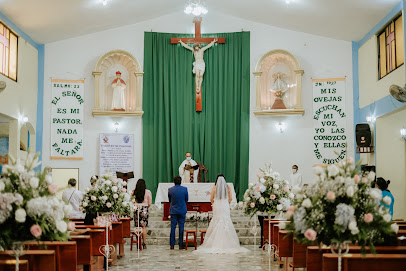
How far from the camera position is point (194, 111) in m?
15.6

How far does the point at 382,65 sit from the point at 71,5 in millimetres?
7612

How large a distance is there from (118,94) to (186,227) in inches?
178

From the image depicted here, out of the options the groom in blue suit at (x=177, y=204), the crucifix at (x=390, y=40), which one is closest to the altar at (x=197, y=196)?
the groom in blue suit at (x=177, y=204)

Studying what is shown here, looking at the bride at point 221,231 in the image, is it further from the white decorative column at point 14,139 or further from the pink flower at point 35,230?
the pink flower at point 35,230

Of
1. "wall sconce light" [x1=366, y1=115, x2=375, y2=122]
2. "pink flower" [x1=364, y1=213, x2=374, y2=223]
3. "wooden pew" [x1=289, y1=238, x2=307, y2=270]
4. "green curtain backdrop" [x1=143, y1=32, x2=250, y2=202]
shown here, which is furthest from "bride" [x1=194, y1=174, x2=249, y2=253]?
"pink flower" [x1=364, y1=213, x2=374, y2=223]

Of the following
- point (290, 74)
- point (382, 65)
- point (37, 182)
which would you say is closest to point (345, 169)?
point (37, 182)

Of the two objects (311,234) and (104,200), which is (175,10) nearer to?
(104,200)

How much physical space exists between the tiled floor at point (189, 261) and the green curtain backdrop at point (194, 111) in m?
4.44

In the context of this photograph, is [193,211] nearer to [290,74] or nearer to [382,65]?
[290,74]

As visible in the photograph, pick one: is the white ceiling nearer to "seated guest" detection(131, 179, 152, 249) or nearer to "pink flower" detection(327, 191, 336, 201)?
"seated guest" detection(131, 179, 152, 249)

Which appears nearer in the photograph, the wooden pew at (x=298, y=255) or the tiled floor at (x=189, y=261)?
the wooden pew at (x=298, y=255)

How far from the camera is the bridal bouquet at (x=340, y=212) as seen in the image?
449 centimetres

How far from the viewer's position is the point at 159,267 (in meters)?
8.84

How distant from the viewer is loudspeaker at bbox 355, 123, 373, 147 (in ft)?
43.1
